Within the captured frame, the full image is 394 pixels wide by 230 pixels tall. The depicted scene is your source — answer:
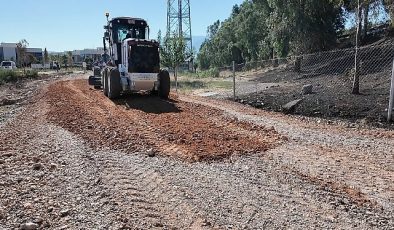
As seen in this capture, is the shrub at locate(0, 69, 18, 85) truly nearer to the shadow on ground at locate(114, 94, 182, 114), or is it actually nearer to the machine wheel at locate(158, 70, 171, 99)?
the shadow on ground at locate(114, 94, 182, 114)

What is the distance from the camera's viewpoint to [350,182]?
5.73 metres

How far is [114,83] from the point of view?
49.6 ft

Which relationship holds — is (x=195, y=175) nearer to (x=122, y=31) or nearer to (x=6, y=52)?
(x=122, y=31)

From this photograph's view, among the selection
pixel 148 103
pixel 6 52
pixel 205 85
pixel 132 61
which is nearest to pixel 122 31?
pixel 132 61

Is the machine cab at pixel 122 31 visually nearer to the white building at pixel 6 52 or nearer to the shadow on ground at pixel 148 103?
the shadow on ground at pixel 148 103

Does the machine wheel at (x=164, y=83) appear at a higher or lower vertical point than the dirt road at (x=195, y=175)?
higher

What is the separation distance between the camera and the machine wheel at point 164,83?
15701mm

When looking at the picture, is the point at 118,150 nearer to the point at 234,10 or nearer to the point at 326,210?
the point at 326,210

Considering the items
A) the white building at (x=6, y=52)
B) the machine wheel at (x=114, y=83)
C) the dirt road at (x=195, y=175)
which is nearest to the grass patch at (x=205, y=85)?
the machine wheel at (x=114, y=83)

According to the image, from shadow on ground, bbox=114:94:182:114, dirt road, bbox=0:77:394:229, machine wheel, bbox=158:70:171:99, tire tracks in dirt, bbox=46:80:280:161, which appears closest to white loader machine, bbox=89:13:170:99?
machine wheel, bbox=158:70:171:99

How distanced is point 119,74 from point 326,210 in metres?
11.6

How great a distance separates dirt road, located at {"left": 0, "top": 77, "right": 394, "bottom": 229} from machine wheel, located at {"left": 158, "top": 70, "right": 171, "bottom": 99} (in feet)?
16.9

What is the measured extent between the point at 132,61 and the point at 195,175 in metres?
9.28

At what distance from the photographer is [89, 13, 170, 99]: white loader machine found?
14.7 meters
